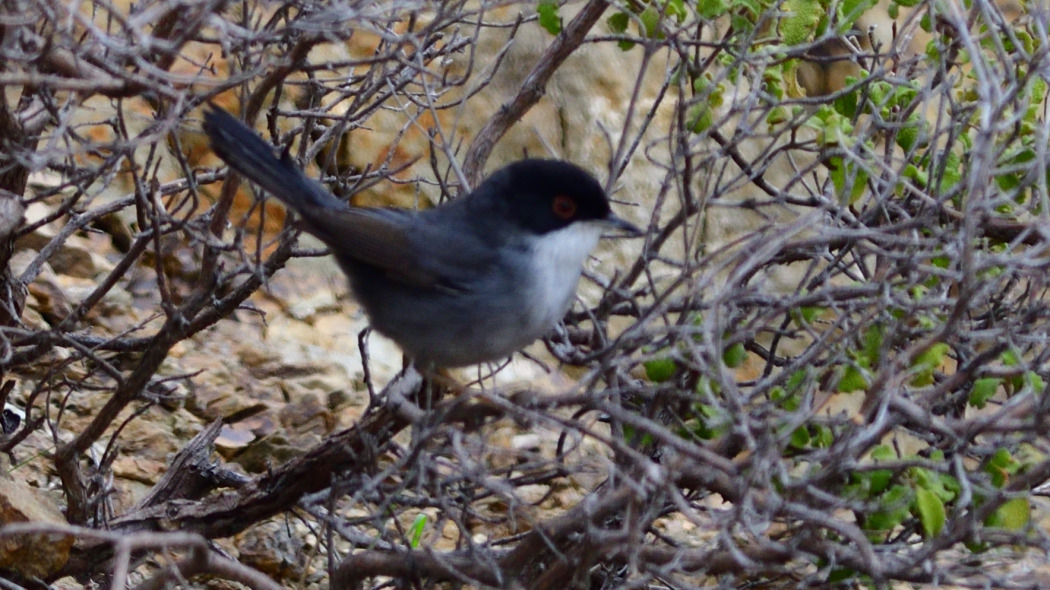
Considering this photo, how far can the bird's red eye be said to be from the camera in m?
3.53

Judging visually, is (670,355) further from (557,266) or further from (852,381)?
(557,266)

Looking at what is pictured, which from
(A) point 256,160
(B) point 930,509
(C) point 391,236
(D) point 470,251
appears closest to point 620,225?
(D) point 470,251

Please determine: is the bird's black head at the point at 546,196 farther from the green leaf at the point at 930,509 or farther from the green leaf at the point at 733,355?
the green leaf at the point at 930,509

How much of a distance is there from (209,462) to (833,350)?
2.25m

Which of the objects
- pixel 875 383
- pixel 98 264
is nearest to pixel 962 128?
pixel 875 383

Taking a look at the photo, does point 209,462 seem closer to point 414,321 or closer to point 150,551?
point 150,551

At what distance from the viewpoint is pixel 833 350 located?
9.09 ft

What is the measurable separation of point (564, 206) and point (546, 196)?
70 mm

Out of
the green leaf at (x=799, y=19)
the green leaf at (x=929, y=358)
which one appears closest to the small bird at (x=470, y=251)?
the green leaf at (x=799, y=19)

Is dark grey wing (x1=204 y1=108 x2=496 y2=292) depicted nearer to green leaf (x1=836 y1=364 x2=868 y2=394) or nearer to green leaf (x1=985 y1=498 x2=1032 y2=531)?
green leaf (x1=836 y1=364 x2=868 y2=394)

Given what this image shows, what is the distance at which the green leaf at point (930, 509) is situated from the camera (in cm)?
242

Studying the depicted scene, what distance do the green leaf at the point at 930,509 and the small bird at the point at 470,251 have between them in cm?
126

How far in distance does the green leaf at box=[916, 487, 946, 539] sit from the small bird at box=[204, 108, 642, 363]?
4.14 ft

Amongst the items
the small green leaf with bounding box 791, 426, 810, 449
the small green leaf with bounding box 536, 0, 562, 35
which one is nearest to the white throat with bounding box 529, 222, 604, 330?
the small green leaf with bounding box 536, 0, 562, 35
